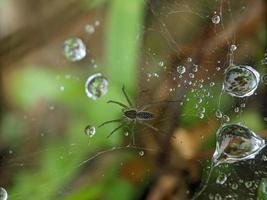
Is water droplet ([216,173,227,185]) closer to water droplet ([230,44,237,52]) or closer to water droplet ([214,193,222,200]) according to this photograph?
water droplet ([214,193,222,200])

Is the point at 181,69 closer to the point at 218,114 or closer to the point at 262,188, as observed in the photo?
the point at 218,114

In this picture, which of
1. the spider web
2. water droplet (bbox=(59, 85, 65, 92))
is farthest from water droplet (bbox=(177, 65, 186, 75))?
water droplet (bbox=(59, 85, 65, 92))

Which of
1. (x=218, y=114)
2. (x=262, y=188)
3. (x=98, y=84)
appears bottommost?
(x=262, y=188)

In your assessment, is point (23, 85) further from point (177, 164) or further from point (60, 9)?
point (177, 164)

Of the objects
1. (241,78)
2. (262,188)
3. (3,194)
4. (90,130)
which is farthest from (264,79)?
(3,194)

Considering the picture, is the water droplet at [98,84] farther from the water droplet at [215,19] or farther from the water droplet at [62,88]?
the water droplet at [215,19]

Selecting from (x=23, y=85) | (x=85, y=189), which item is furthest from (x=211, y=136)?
(x=23, y=85)
